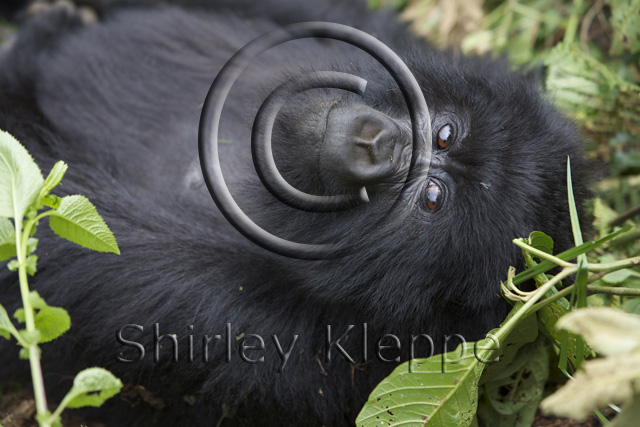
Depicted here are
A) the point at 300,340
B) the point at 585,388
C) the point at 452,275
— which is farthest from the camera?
the point at 300,340

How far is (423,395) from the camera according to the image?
6.06ft

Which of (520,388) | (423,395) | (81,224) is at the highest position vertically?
(81,224)

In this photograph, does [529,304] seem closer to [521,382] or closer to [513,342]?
[513,342]

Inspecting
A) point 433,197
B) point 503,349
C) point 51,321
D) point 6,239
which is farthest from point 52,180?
point 503,349

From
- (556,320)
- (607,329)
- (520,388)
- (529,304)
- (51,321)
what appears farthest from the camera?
(520,388)

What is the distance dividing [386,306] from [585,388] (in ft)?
3.18

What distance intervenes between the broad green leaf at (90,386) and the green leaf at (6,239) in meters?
0.44

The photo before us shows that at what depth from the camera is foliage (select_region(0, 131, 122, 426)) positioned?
1.49 metres

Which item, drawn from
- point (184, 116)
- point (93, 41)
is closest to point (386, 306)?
point (184, 116)

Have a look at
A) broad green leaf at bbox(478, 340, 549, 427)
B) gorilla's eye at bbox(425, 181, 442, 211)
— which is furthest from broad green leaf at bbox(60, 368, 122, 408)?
broad green leaf at bbox(478, 340, 549, 427)

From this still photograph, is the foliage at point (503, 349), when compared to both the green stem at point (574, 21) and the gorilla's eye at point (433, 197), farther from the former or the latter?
the green stem at point (574, 21)

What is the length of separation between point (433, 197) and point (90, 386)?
50.2 inches

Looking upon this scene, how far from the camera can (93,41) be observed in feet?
10.7

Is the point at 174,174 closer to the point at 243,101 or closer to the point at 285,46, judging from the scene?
the point at 243,101
